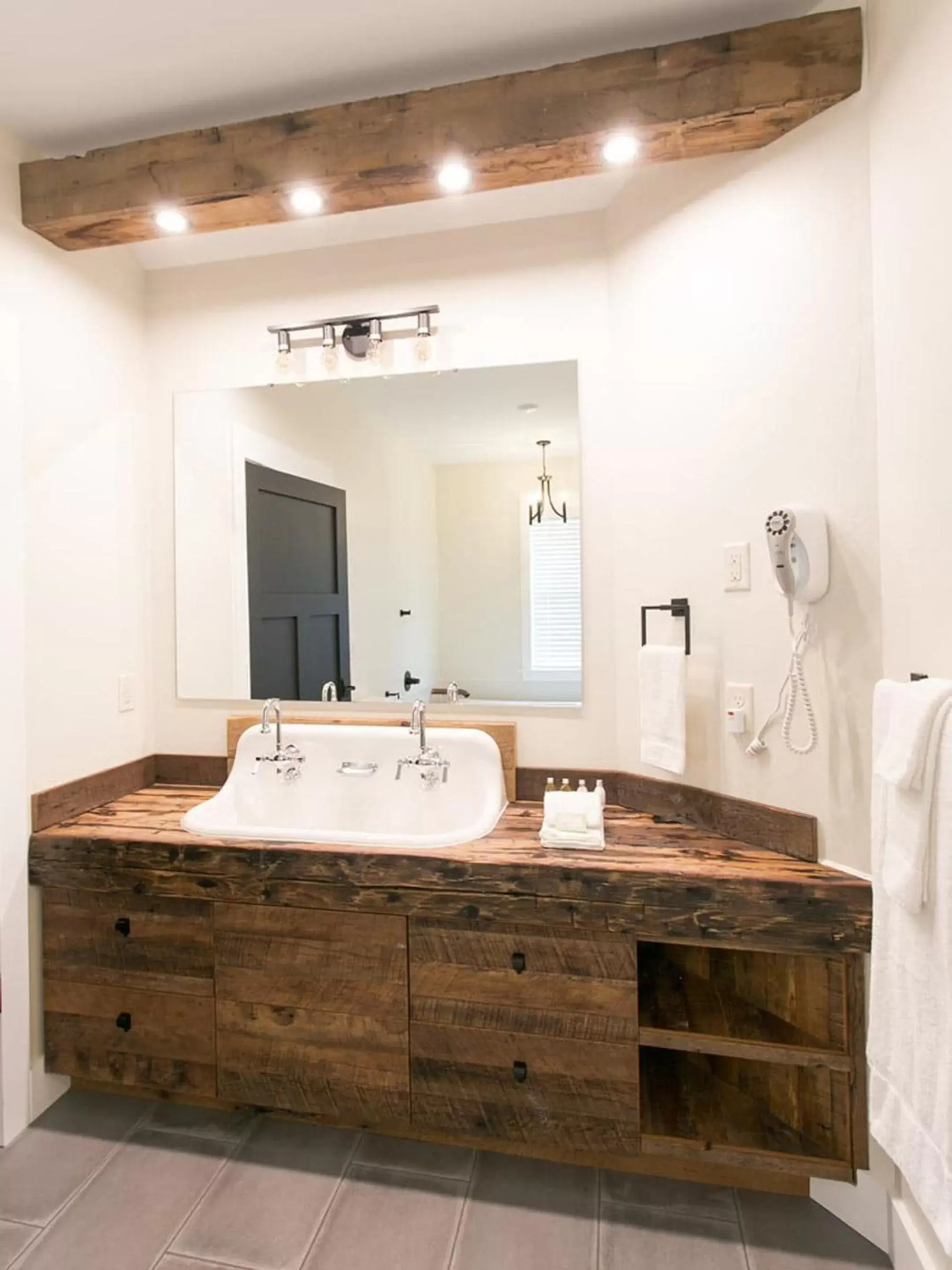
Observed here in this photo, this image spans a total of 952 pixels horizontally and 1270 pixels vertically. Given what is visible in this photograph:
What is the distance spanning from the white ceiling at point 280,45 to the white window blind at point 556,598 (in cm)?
113

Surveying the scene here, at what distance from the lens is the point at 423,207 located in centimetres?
194

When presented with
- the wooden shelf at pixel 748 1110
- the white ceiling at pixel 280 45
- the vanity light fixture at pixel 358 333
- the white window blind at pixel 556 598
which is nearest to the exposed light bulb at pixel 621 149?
the white ceiling at pixel 280 45

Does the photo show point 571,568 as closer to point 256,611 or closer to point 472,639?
point 472,639

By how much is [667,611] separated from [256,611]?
1315 millimetres

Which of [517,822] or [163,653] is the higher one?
[163,653]

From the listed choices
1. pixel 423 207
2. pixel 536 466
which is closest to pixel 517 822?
pixel 536 466

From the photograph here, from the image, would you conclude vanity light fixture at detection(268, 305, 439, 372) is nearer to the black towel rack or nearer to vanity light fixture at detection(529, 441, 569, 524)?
vanity light fixture at detection(529, 441, 569, 524)

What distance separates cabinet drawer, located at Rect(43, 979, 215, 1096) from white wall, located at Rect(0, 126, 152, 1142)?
0.08m

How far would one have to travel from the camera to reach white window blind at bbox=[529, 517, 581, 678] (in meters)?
1.98

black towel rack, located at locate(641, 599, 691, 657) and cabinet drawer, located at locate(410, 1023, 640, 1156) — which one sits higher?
black towel rack, located at locate(641, 599, 691, 657)

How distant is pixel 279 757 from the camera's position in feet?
6.77

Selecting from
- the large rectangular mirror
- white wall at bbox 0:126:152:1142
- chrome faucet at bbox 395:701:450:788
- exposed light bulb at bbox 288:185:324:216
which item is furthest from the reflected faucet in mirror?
exposed light bulb at bbox 288:185:324:216

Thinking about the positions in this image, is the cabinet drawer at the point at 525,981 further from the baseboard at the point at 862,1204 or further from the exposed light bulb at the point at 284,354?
the exposed light bulb at the point at 284,354

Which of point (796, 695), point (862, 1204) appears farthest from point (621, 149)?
point (862, 1204)
